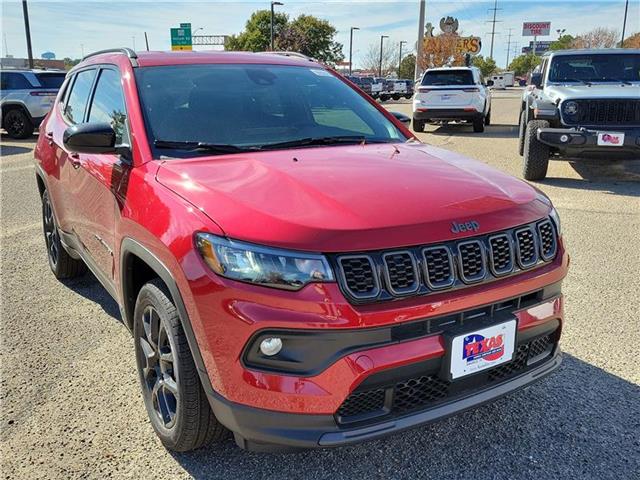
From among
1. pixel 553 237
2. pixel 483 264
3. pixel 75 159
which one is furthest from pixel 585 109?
pixel 75 159

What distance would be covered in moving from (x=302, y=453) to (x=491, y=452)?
2.71ft

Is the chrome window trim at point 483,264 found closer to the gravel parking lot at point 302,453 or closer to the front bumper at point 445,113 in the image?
the gravel parking lot at point 302,453

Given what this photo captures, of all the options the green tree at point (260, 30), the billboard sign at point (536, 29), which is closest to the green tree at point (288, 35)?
the green tree at point (260, 30)

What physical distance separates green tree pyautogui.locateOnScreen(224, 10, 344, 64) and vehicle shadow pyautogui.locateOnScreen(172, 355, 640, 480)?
55.3 metres

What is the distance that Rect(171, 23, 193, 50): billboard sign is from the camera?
4759 cm

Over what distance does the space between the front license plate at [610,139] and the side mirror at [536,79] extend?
2013mm

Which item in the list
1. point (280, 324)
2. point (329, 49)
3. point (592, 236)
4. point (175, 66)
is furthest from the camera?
point (329, 49)

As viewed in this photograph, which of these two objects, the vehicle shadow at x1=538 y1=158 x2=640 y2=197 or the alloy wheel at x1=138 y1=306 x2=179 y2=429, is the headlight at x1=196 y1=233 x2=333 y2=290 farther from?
the vehicle shadow at x1=538 y1=158 x2=640 y2=197

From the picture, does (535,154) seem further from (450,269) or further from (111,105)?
(450,269)

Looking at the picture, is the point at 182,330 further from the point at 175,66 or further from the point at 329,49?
the point at 329,49

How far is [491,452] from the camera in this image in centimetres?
245

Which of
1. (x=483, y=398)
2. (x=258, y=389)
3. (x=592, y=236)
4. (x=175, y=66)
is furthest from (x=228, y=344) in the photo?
(x=592, y=236)

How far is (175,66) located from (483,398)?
93.4 inches

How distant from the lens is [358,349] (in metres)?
1.86
